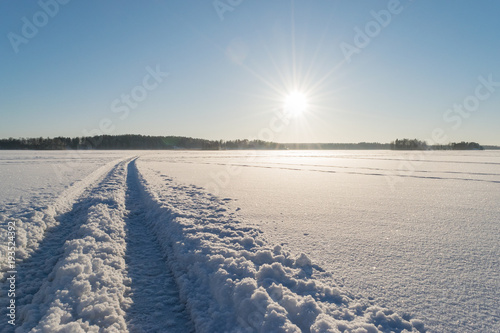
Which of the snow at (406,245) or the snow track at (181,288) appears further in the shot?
the snow at (406,245)

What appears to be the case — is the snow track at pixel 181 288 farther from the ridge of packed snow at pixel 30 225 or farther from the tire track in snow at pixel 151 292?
the ridge of packed snow at pixel 30 225

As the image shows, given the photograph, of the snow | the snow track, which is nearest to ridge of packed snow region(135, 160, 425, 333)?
the snow track

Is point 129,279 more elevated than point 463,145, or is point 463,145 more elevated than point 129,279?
point 463,145

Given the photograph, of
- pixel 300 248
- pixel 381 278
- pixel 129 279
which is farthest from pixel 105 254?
pixel 381 278

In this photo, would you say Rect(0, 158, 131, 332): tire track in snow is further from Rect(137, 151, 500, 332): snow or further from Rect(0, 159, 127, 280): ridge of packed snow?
Rect(137, 151, 500, 332): snow

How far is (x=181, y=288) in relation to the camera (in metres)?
2.99

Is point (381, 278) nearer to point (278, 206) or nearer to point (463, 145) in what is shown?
point (278, 206)

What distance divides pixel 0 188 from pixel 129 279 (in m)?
9.60

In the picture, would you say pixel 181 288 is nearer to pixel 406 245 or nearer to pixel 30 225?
pixel 406 245

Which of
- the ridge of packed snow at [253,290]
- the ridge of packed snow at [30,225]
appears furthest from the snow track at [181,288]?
the ridge of packed snow at [30,225]

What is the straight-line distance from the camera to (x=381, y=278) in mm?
2889

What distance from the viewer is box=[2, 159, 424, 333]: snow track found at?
229 cm

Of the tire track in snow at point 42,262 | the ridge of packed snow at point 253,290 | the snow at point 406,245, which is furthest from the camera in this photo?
the tire track in snow at point 42,262

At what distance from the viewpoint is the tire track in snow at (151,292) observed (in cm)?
245
